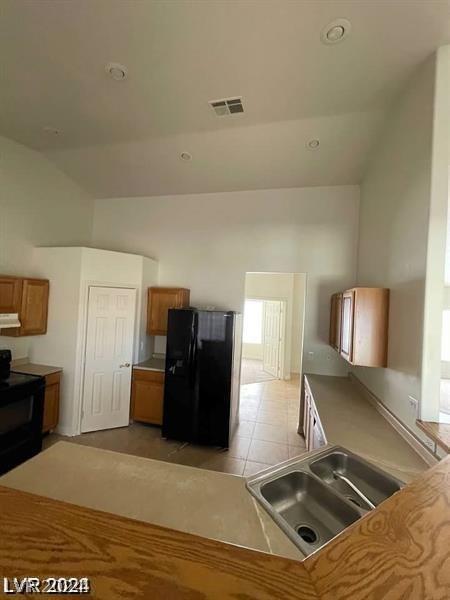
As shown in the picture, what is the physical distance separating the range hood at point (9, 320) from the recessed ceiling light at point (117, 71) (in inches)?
109

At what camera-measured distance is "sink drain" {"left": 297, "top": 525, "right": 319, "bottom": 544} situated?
1.18 meters

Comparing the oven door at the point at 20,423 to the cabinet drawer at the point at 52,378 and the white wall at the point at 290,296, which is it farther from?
the white wall at the point at 290,296

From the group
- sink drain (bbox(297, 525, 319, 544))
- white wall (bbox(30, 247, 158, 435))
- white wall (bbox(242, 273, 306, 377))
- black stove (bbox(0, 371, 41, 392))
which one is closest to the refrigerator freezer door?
white wall (bbox(30, 247, 158, 435))

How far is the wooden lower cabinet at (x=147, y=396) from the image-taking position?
12.4 ft

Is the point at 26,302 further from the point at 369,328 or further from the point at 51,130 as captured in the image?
the point at 369,328

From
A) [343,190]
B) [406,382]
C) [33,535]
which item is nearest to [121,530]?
[33,535]

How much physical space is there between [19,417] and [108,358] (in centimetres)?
114

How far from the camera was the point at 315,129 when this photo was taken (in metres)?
2.95

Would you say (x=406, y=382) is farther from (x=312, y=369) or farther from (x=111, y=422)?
(x=111, y=422)

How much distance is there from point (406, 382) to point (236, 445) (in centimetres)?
234

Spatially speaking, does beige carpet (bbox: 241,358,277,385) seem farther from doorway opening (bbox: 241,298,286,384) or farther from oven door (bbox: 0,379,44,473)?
oven door (bbox: 0,379,44,473)

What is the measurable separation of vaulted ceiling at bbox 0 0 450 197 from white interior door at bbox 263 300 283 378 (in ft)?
12.8

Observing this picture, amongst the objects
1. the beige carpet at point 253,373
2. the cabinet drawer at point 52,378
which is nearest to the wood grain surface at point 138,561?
the cabinet drawer at point 52,378

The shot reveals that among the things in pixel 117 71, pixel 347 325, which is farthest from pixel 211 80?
pixel 347 325
